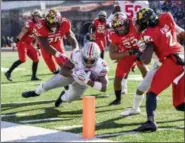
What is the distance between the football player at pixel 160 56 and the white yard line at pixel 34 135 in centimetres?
85

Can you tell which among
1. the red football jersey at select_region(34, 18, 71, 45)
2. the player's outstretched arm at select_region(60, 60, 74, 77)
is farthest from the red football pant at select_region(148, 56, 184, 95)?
the red football jersey at select_region(34, 18, 71, 45)

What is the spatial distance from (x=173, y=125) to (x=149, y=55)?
107 centimetres

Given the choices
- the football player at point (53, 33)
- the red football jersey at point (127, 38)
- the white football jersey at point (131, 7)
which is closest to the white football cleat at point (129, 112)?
the red football jersey at point (127, 38)

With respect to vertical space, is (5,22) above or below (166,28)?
below

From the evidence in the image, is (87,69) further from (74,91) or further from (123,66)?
(123,66)

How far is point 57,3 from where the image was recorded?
4831 cm

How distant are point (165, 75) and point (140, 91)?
44.0 inches

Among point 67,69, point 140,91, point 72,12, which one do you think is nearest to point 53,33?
point 67,69

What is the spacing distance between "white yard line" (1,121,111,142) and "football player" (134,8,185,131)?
85 cm

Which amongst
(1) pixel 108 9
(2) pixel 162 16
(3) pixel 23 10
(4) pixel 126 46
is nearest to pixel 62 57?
(4) pixel 126 46

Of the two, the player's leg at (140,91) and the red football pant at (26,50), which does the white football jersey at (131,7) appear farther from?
the red football pant at (26,50)

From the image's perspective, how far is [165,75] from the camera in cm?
641

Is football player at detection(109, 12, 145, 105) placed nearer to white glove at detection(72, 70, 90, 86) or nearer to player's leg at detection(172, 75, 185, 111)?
white glove at detection(72, 70, 90, 86)

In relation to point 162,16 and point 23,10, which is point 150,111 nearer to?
point 162,16
